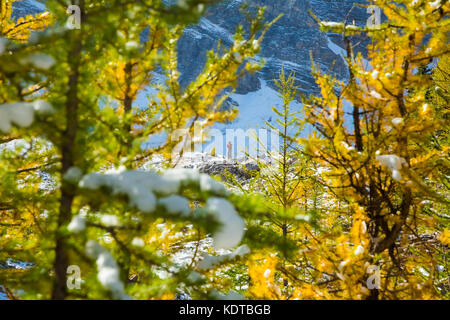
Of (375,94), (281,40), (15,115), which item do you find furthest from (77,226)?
(281,40)

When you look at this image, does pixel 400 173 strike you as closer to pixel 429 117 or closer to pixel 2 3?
pixel 429 117

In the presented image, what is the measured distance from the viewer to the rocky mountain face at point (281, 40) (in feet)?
385

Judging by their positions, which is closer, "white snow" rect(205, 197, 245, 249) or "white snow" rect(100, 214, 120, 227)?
"white snow" rect(205, 197, 245, 249)

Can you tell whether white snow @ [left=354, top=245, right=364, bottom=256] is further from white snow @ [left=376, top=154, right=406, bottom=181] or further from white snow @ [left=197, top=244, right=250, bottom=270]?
white snow @ [left=197, top=244, right=250, bottom=270]

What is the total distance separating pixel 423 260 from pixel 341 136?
7.15ft

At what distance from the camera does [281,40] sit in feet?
438

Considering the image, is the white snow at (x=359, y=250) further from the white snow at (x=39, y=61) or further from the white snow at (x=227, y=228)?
the white snow at (x=39, y=61)

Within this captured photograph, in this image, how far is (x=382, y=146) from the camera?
11.0ft

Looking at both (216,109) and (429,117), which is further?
(429,117)

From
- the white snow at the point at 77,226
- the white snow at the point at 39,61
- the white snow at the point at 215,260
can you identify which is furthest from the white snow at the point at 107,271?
the white snow at the point at 39,61

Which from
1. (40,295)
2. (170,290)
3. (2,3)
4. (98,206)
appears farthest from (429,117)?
(2,3)

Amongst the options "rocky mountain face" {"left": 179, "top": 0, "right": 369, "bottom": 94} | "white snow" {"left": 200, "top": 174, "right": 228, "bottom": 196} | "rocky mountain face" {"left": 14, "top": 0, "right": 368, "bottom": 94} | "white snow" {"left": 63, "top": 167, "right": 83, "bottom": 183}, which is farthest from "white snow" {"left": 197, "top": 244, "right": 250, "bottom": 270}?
"rocky mountain face" {"left": 179, "top": 0, "right": 369, "bottom": 94}

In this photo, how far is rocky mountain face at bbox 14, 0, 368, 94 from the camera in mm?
117500

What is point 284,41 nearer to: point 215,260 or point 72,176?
point 215,260
